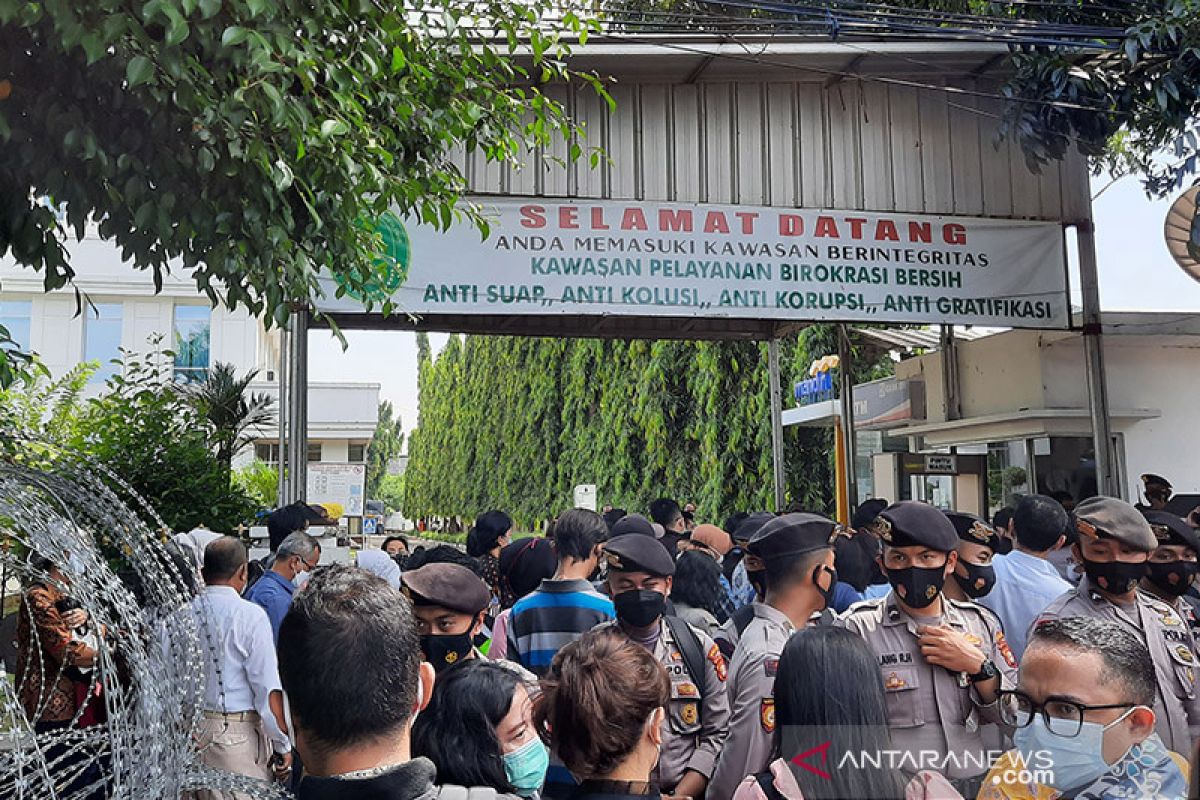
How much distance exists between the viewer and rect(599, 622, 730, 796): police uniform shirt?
341cm

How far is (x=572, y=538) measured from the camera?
436cm

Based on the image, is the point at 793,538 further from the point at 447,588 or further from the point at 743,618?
the point at 447,588

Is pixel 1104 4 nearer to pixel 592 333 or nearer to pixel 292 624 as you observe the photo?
pixel 592 333

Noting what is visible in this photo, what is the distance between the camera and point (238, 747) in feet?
15.4

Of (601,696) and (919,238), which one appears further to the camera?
(919,238)

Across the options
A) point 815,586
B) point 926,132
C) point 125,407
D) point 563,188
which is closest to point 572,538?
point 815,586

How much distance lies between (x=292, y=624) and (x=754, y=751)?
63.4 inches

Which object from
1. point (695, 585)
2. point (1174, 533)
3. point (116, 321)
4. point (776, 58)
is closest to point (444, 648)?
point (695, 585)

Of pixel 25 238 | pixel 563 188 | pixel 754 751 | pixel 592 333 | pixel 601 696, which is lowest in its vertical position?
pixel 754 751

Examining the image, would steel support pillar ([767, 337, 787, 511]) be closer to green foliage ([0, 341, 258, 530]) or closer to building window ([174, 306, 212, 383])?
green foliage ([0, 341, 258, 530])

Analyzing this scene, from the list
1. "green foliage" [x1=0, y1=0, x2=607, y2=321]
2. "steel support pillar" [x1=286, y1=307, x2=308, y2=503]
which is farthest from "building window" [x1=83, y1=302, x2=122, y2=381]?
"green foliage" [x1=0, y1=0, x2=607, y2=321]

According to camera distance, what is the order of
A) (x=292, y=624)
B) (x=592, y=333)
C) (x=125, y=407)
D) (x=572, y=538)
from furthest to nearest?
1. (x=592, y=333)
2. (x=125, y=407)
3. (x=572, y=538)
4. (x=292, y=624)

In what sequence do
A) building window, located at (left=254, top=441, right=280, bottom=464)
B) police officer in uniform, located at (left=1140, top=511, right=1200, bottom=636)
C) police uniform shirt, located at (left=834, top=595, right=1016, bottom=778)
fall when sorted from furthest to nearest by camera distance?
building window, located at (left=254, top=441, right=280, bottom=464) < police officer in uniform, located at (left=1140, top=511, right=1200, bottom=636) < police uniform shirt, located at (left=834, top=595, right=1016, bottom=778)

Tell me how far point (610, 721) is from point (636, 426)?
A: 65.2ft
